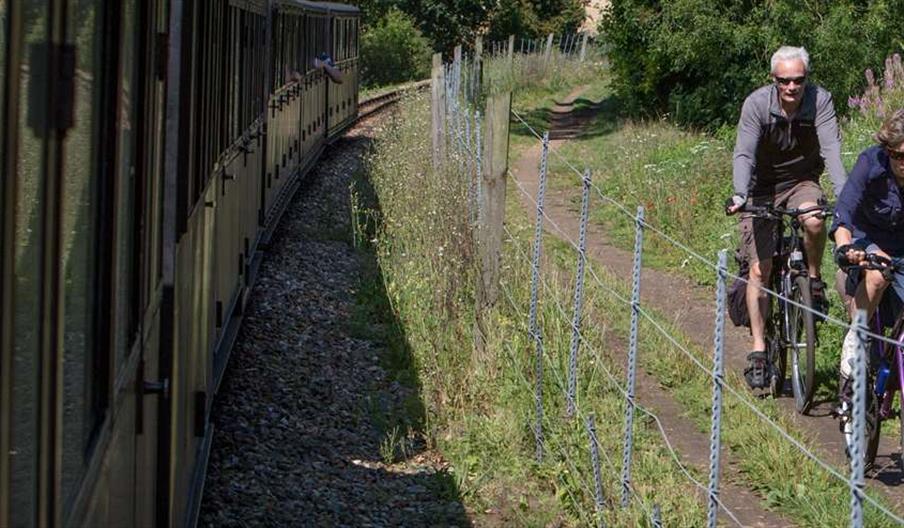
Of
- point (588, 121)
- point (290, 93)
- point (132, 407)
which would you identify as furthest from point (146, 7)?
point (588, 121)

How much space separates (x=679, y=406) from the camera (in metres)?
9.16

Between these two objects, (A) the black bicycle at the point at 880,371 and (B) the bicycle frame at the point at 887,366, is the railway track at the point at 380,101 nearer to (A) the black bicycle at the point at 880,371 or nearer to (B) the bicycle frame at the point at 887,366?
(A) the black bicycle at the point at 880,371

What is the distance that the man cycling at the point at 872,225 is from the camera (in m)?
7.36

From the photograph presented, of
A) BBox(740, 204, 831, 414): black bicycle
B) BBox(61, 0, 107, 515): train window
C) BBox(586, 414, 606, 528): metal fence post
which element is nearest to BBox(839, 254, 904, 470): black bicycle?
BBox(740, 204, 831, 414): black bicycle

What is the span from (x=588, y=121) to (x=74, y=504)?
30.9 metres

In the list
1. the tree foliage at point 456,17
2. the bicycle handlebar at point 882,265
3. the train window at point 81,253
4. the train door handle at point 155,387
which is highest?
the tree foliage at point 456,17

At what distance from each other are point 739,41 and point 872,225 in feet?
44.9

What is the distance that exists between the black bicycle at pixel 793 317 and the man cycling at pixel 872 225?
705 mm

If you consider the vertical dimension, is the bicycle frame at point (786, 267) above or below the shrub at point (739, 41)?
below

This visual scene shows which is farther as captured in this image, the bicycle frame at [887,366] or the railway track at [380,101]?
the railway track at [380,101]

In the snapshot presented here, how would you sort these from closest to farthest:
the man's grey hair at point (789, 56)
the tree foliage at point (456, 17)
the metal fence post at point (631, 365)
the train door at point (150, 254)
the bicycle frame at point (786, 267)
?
the train door at point (150, 254) < the metal fence post at point (631, 365) < the man's grey hair at point (789, 56) < the bicycle frame at point (786, 267) < the tree foliage at point (456, 17)

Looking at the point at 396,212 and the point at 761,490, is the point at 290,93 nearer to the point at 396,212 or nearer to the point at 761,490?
Result: the point at 396,212

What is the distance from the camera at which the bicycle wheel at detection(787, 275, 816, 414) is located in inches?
333

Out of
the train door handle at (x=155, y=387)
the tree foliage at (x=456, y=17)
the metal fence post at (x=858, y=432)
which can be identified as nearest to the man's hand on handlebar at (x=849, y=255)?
the metal fence post at (x=858, y=432)
